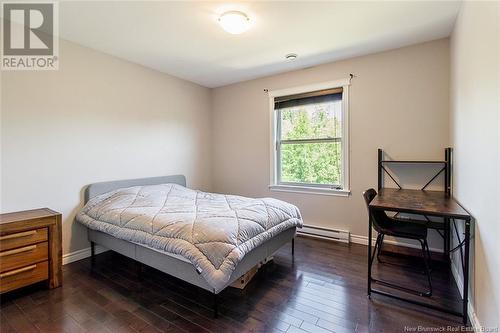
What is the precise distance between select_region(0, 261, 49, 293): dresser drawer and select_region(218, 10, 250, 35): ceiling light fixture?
2.77m

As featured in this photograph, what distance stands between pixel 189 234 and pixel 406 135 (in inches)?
110

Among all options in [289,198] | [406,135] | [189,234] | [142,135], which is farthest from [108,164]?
[406,135]

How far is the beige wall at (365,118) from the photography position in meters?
2.88

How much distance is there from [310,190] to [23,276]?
11.1 ft

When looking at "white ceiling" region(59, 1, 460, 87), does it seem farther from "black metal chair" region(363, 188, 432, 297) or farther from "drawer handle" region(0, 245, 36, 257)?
"drawer handle" region(0, 245, 36, 257)

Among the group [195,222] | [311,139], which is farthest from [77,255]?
[311,139]

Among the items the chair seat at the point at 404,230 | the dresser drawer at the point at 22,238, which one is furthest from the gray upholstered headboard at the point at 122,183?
the chair seat at the point at 404,230

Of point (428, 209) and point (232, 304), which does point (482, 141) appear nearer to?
point (428, 209)

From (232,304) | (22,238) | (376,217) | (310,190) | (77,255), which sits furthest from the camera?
(310,190)

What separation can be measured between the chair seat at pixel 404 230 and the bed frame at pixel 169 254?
0.99 metres

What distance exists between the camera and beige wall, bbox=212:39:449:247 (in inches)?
113

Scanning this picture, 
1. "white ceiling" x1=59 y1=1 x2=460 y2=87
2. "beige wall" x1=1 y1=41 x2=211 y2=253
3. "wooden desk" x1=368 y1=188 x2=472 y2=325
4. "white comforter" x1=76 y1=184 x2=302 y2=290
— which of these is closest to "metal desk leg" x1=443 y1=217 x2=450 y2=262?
"wooden desk" x1=368 y1=188 x2=472 y2=325

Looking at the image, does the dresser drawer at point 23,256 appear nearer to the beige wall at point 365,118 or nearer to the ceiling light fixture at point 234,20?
the ceiling light fixture at point 234,20

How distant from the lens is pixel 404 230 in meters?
2.25
